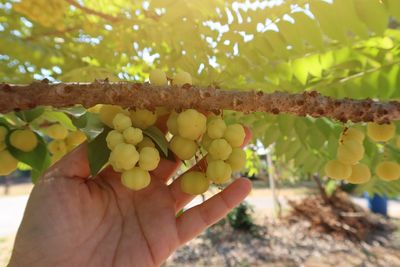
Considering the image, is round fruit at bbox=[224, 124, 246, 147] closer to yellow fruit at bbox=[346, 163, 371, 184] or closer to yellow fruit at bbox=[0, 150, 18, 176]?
yellow fruit at bbox=[346, 163, 371, 184]

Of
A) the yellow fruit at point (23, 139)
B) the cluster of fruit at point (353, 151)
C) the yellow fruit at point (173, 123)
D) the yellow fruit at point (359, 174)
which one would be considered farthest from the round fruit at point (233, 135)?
the yellow fruit at point (23, 139)

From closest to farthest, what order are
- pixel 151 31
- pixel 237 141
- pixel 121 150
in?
1. pixel 121 150
2. pixel 237 141
3. pixel 151 31

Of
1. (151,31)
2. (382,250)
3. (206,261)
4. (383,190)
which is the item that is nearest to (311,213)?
(382,250)

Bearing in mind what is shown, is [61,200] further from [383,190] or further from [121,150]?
[383,190]

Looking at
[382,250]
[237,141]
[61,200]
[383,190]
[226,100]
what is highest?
[226,100]

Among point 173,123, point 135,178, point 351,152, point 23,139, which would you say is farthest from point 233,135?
point 23,139

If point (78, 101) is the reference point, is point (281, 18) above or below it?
above

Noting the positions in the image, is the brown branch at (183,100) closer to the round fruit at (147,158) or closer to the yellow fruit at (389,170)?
the round fruit at (147,158)

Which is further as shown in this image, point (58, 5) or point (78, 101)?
point (58, 5)
